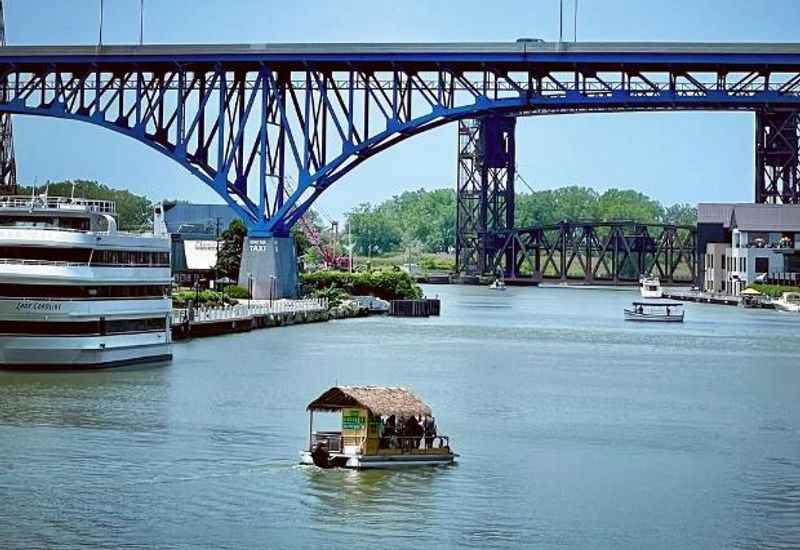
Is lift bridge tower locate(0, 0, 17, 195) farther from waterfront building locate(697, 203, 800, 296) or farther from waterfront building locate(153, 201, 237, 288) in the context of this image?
waterfront building locate(697, 203, 800, 296)

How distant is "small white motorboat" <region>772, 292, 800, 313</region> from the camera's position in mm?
154938

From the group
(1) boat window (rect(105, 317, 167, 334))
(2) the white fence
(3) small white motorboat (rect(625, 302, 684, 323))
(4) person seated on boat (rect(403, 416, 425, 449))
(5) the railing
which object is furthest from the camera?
(3) small white motorboat (rect(625, 302, 684, 323))

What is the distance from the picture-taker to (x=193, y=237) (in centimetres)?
17200

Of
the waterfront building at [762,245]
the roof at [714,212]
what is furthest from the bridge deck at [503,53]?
the roof at [714,212]

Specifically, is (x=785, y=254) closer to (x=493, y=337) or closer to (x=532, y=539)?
(x=493, y=337)

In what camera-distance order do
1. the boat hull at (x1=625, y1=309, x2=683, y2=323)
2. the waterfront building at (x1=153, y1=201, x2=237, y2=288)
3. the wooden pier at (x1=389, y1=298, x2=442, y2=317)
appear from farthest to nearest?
the waterfront building at (x1=153, y1=201, x2=237, y2=288), the wooden pier at (x1=389, y1=298, x2=442, y2=317), the boat hull at (x1=625, y1=309, x2=683, y2=323)

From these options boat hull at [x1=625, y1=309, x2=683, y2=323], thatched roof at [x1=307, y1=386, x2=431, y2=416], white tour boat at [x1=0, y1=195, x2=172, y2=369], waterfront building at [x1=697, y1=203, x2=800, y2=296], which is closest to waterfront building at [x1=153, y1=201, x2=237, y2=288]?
white tour boat at [x1=0, y1=195, x2=172, y2=369]

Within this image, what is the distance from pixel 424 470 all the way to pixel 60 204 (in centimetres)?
3391

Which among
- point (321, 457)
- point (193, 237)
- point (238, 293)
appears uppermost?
point (193, 237)

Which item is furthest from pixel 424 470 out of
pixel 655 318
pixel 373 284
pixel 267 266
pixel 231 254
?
pixel 373 284

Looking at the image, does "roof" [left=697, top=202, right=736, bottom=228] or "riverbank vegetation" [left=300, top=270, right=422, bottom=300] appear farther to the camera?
"roof" [left=697, top=202, right=736, bottom=228]

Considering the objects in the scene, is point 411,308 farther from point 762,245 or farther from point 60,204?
point 60,204

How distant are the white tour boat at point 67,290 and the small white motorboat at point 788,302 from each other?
8767 centimetres

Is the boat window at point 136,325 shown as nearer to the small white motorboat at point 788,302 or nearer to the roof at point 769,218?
the small white motorboat at point 788,302
